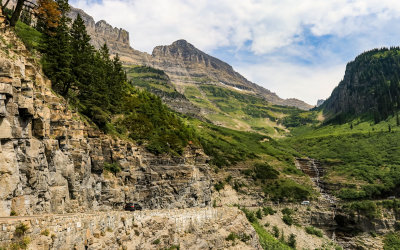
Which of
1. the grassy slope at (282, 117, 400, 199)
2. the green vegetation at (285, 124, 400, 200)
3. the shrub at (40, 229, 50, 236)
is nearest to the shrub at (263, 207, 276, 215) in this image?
the green vegetation at (285, 124, 400, 200)

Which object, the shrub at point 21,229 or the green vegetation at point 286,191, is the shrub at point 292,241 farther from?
the shrub at point 21,229

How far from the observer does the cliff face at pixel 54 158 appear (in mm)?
18500

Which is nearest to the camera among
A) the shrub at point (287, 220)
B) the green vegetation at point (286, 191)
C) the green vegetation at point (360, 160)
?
the shrub at point (287, 220)

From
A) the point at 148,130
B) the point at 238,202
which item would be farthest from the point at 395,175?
the point at 148,130

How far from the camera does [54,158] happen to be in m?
23.6

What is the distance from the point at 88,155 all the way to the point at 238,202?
6256 centimetres

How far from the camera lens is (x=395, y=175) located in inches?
3691

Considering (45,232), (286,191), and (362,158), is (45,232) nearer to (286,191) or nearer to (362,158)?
(286,191)

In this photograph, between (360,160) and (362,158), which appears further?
(362,158)

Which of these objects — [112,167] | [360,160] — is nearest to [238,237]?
[112,167]

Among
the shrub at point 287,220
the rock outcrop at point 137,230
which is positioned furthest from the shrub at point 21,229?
the shrub at point 287,220

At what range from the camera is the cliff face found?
60.7 feet

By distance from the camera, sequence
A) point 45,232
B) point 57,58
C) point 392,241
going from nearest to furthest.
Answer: point 45,232 → point 57,58 → point 392,241

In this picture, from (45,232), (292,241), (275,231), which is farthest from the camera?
(275,231)
